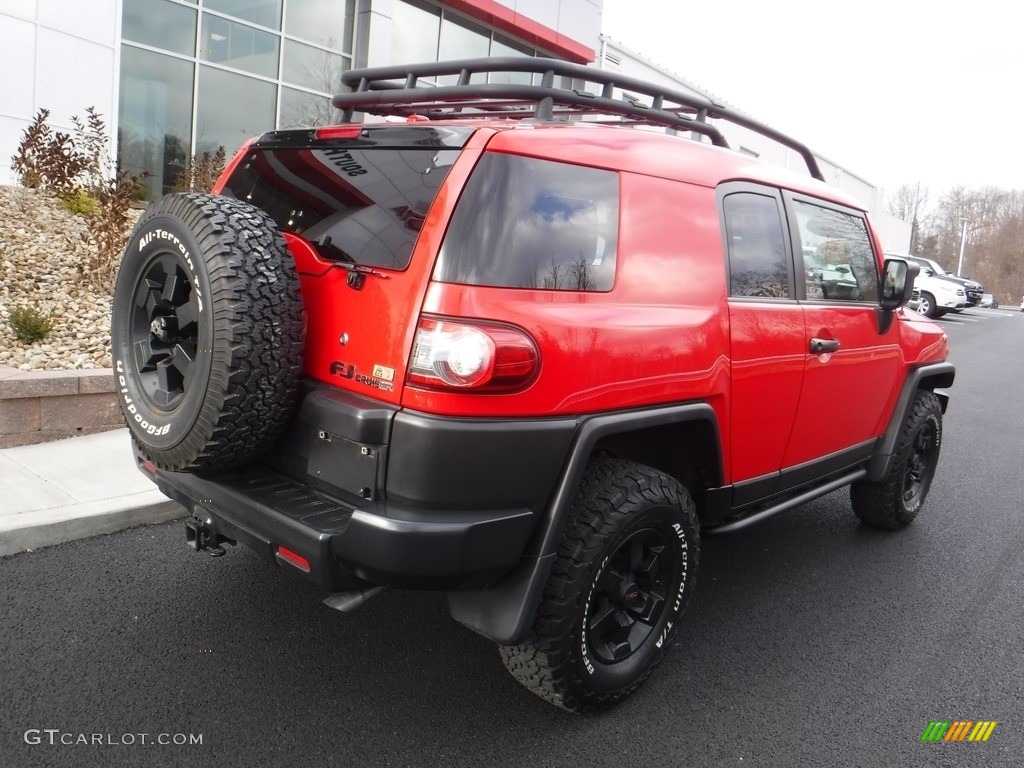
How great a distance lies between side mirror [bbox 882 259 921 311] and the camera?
13.1 feet

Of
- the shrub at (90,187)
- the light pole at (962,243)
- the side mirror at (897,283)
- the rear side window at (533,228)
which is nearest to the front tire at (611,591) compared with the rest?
the rear side window at (533,228)

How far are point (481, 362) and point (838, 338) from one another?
84.1 inches

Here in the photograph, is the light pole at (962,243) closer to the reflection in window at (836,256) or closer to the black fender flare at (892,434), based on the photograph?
→ the black fender flare at (892,434)

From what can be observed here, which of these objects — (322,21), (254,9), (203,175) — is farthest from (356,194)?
(322,21)

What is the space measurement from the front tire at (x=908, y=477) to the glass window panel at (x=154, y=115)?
10.7 metres

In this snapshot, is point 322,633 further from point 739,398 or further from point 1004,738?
point 1004,738

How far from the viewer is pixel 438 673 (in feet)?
9.76

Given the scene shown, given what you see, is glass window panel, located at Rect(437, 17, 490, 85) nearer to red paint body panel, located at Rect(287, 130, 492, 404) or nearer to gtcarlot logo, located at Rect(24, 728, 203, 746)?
red paint body panel, located at Rect(287, 130, 492, 404)

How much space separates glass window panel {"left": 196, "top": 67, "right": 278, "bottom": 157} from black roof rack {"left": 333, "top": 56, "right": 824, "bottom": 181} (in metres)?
9.38

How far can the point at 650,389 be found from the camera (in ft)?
8.80

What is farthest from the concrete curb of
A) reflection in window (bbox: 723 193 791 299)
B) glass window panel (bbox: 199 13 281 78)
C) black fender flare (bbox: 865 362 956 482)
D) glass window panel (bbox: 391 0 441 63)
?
glass window panel (bbox: 391 0 441 63)

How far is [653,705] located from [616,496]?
2.82 ft

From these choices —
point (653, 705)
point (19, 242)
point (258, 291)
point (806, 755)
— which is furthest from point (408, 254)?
point (19, 242)

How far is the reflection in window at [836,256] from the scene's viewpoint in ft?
12.0
